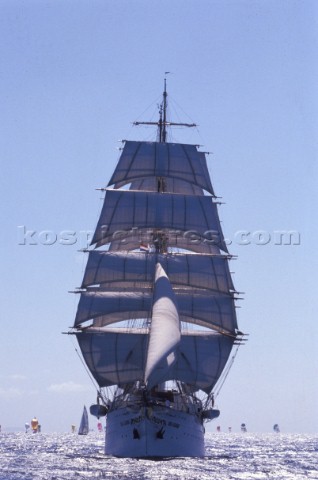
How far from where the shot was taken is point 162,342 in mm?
46500

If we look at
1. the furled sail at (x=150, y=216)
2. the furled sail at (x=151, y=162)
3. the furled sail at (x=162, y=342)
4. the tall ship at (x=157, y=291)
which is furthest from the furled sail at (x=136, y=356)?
the furled sail at (x=151, y=162)

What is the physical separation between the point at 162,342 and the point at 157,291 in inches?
295

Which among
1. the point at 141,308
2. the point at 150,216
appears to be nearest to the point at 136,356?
the point at 141,308

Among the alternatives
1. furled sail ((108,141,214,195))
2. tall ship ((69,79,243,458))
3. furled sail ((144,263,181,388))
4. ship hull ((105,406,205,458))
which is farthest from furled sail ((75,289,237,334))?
furled sail ((144,263,181,388))

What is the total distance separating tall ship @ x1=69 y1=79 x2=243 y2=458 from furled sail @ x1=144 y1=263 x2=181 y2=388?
54.0 inches

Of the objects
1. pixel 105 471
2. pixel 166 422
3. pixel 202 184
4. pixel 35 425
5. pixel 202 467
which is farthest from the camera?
pixel 35 425

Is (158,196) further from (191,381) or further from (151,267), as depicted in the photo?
(191,381)

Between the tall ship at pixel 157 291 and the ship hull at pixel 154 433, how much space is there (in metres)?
0.08

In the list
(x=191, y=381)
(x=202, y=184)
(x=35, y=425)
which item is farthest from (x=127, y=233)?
(x=35, y=425)

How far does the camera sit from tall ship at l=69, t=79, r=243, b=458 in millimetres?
55703

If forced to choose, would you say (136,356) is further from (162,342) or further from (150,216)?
(162,342)

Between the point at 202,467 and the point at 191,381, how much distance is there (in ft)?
42.2

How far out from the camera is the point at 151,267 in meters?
65.7

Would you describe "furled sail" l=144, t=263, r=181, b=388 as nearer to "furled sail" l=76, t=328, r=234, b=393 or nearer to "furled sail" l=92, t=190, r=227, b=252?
"furled sail" l=76, t=328, r=234, b=393
